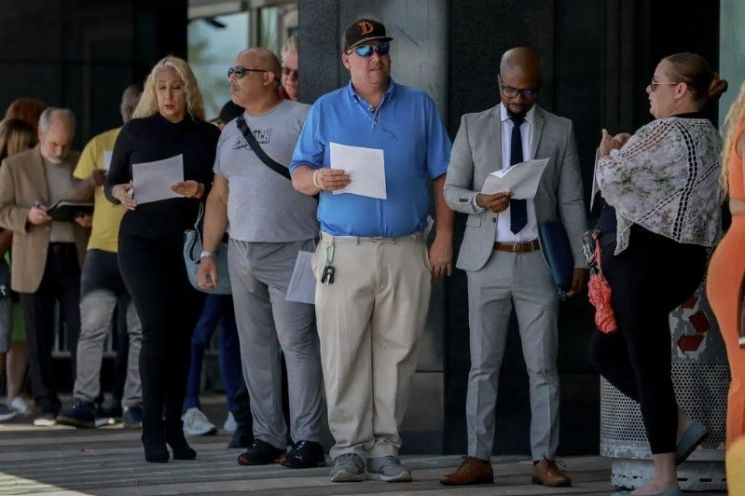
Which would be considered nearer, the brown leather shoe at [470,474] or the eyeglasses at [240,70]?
the brown leather shoe at [470,474]

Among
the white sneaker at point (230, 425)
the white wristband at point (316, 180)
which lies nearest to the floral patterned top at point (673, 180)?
the white wristband at point (316, 180)

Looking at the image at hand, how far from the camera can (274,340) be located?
9.95m

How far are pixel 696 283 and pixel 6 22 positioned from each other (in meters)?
8.27

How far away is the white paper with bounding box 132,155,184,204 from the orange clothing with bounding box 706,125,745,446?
11.5ft

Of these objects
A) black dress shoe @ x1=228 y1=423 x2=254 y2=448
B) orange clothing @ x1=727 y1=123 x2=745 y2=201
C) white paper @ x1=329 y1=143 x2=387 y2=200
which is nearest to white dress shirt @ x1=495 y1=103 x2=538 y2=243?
white paper @ x1=329 y1=143 x2=387 y2=200

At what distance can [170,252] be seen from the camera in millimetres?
9852

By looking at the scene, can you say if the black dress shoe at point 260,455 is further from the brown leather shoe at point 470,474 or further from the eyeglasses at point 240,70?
the eyeglasses at point 240,70

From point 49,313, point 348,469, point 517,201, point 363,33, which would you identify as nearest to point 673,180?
point 517,201

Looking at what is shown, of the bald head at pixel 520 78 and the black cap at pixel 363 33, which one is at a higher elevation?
the black cap at pixel 363 33

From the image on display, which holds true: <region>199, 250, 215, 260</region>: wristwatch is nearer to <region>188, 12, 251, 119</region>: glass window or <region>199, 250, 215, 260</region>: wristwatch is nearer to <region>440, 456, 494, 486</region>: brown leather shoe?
<region>440, 456, 494, 486</region>: brown leather shoe

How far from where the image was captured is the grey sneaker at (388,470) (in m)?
8.95

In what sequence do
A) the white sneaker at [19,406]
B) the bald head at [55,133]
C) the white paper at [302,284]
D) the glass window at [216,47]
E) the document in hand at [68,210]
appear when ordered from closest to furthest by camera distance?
the white paper at [302,284] < the document in hand at [68,210] < the bald head at [55,133] < the white sneaker at [19,406] < the glass window at [216,47]

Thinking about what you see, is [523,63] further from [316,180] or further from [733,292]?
[733,292]

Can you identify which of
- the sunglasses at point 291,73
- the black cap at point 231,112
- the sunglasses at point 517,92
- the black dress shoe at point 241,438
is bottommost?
the black dress shoe at point 241,438
